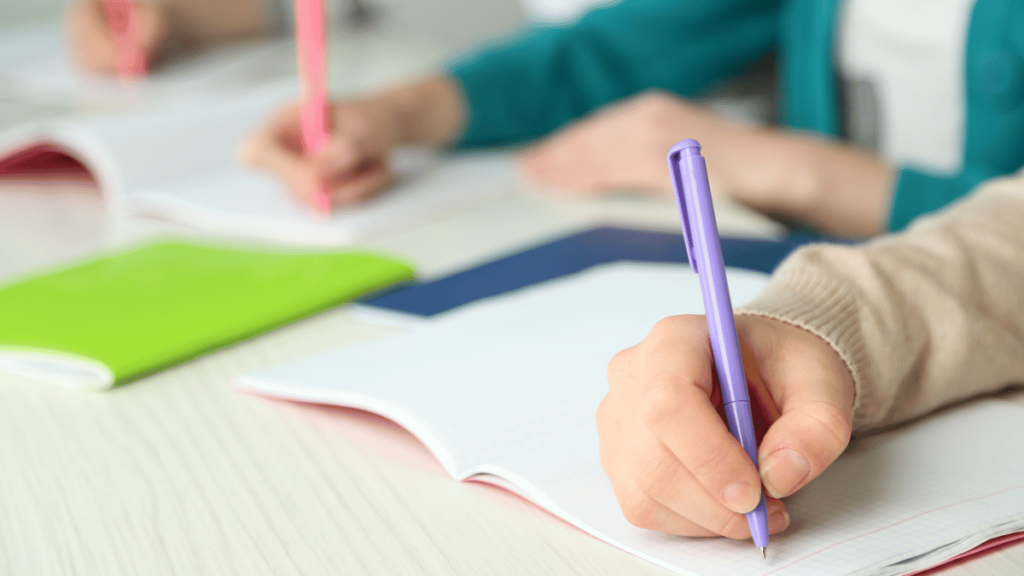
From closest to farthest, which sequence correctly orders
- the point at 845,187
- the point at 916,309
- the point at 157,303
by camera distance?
the point at 916,309 → the point at 157,303 → the point at 845,187

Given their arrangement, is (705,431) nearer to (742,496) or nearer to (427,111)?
(742,496)

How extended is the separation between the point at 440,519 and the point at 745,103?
3.06ft

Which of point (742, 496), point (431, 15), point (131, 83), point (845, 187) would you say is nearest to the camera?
point (742, 496)

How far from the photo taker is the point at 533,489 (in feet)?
1.15

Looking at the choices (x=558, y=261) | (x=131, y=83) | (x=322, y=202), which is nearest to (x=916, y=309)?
(x=558, y=261)

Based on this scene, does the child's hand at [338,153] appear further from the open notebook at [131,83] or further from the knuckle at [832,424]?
the knuckle at [832,424]

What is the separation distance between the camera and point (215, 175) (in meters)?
0.88

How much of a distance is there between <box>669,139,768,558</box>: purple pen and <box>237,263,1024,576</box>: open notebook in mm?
35

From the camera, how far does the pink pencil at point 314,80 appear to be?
730 mm

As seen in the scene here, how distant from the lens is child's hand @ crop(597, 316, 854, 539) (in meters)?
0.29

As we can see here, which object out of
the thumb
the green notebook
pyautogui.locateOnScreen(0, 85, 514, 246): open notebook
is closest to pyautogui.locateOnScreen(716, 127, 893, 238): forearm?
pyautogui.locateOnScreen(0, 85, 514, 246): open notebook

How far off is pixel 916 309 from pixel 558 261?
26 cm

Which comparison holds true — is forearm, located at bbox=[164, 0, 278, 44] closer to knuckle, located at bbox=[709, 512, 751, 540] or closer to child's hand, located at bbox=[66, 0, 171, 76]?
child's hand, located at bbox=[66, 0, 171, 76]

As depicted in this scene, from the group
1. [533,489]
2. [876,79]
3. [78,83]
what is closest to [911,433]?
[533,489]
